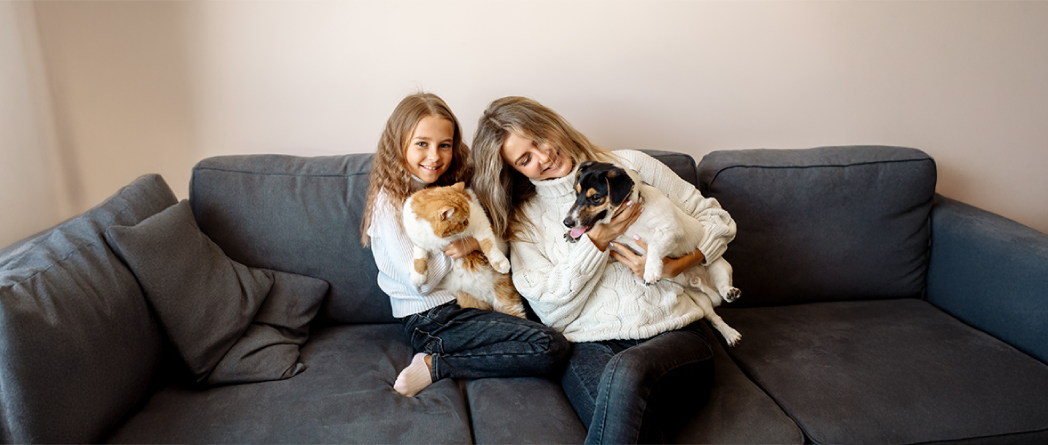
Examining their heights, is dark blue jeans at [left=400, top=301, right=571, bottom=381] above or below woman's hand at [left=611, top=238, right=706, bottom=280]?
below

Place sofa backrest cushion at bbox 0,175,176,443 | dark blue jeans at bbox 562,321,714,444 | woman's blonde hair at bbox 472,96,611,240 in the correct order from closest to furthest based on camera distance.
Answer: sofa backrest cushion at bbox 0,175,176,443, dark blue jeans at bbox 562,321,714,444, woman's blonde hair at bbox 472,96,611,240

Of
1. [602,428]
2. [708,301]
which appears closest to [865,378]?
[708,301]

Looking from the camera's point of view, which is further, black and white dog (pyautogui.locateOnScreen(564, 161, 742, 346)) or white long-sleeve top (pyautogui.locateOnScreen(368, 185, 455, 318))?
white long-sleeve top (pyautogui.locateOnScreen(368, 185, 455, 318))

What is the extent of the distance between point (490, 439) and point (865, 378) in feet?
3.85

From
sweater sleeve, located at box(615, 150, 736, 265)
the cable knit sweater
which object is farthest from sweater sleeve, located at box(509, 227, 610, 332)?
sweater sleeve, located at box(615, 150, 736, 265)

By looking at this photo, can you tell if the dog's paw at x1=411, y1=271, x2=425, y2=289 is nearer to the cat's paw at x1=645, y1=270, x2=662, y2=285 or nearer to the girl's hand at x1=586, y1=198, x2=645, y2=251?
the girl's hand at x1=586, y1=198, x2=645, y2=251

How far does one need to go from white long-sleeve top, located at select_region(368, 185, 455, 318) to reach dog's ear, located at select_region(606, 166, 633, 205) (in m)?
0.60

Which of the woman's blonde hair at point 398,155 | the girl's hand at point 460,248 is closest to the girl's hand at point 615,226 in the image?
the girl's hand at point 460,248

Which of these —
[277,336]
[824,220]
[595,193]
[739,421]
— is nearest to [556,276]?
[595,193]

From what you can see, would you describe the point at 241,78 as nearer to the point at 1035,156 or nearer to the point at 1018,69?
the point at 1018,69

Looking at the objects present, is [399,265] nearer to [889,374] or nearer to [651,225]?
[651,225]

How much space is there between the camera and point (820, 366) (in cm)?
179

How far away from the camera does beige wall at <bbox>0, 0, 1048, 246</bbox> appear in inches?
86.6

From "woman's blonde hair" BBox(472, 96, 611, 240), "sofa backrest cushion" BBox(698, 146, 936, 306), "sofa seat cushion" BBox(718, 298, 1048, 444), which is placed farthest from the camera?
"sofa backrest cushion" BBox(698, 146, 936, 306)
